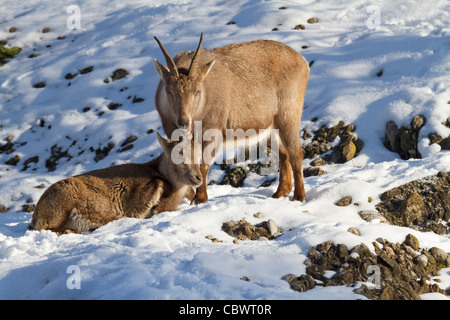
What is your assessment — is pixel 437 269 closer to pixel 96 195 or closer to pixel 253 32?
pixel 96 195

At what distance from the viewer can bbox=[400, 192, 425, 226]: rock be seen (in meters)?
7.61

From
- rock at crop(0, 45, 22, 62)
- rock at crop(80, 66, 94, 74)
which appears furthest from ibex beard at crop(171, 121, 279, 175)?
rock at crop(0, 45, 22, 62)

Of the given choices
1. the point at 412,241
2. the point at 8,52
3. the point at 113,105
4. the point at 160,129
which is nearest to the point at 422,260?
the point at 412,241

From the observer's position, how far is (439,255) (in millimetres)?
6301

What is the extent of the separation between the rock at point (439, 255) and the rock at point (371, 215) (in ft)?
3.45

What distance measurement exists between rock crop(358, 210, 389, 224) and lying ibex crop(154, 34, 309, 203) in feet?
4.01

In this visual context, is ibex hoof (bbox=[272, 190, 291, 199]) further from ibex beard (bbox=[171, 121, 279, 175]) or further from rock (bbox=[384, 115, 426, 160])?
rock (bbox=[384, 115, 426, 160])

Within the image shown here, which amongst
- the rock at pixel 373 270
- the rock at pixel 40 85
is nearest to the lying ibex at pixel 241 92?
the rock at pixel 373 270

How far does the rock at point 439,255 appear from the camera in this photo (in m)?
6.25

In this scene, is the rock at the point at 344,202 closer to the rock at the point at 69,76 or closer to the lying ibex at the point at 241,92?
the lying ibex at the point at 241,92

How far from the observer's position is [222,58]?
9.06m

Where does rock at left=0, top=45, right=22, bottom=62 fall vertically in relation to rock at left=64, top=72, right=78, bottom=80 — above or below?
above

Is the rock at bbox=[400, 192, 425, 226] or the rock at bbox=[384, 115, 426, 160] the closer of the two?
the rock at bbox=[400, 192, 425, 226]
